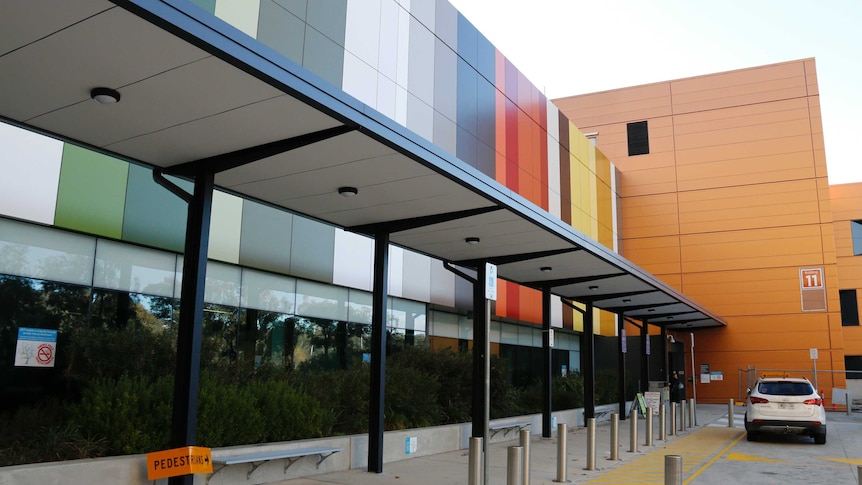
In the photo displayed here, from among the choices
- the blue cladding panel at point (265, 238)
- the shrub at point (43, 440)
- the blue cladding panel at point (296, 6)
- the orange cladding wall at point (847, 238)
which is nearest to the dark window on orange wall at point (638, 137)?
the orange cladding wall at point (847, 238)

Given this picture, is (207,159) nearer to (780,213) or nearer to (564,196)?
(564,196)

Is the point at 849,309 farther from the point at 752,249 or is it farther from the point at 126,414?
the point at 126,414

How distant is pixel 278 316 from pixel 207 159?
24.0 feet

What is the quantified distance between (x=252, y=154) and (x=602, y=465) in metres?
9.13

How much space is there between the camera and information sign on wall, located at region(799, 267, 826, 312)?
38.8 m

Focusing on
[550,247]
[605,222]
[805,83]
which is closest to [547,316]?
[550,247]

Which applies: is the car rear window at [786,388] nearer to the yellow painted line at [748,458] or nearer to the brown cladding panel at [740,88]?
the yellow painted line at [748,458]

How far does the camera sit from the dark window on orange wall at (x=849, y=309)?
1940 inches

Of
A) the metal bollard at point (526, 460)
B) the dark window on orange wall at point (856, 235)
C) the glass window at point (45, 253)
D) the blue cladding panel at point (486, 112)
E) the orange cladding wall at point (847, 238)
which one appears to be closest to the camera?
the metal bollard at point (526, 460)

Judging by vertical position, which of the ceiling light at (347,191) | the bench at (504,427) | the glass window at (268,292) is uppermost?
the ceiling light at (347,191)

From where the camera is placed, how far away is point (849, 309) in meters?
49.7

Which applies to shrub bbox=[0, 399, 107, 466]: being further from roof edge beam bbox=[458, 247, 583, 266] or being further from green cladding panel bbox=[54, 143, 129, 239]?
roof edge beam bbox=[458, 247, 583, 266]

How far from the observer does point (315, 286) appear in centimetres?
1645

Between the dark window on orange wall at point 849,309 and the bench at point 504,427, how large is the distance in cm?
4168
